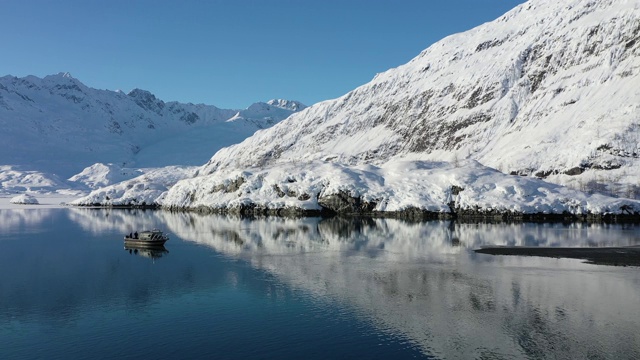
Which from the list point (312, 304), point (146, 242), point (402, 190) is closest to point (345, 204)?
point (402, 190)

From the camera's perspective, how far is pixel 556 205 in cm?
13275

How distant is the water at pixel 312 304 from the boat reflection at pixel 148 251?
89 centimetres

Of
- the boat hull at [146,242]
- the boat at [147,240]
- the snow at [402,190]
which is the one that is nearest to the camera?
the boat hull at [146,242]

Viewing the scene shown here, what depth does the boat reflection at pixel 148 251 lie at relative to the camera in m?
76.3

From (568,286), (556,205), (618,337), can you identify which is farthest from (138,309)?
(556,205)

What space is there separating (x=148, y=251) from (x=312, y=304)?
44453 mm

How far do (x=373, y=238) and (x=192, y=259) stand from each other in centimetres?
3516

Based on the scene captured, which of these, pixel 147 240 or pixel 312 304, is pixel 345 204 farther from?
pixel 312 304

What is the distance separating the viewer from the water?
33.3 meters

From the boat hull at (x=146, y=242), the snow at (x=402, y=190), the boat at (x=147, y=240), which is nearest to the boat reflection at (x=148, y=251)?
the boat hull at (x=146, y=242)

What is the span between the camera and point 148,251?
80500 millimetres

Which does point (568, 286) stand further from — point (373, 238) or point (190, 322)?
point (373, 238)

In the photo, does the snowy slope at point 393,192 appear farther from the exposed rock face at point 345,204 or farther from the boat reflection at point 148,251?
the boat reflection at point 148,251

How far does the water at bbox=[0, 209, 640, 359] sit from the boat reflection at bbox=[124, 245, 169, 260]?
89 centimetres
